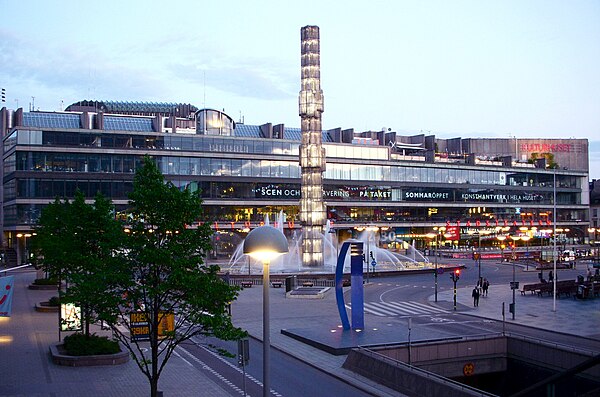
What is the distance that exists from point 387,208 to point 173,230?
10859 cm

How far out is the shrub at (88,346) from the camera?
3188cm

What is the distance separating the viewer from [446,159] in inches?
5497

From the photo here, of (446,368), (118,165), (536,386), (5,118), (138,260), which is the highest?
(5,118)

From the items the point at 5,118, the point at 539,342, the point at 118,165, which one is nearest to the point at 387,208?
the point at 118,165

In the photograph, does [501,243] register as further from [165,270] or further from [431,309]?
[165,270]

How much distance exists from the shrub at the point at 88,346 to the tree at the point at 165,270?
1057 centimetres

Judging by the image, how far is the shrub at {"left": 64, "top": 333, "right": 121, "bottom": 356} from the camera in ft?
105

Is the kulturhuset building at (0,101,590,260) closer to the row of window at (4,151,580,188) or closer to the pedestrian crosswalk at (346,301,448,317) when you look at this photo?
the row of window at (4,151,580,188)

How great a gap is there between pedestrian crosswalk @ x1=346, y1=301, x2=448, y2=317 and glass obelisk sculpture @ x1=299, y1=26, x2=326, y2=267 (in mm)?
22798

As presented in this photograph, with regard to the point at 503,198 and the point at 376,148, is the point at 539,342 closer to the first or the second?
the point at 376,148

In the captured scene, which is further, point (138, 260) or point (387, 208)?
point (387, 208)

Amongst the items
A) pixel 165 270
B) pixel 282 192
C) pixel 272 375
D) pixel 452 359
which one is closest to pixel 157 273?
pixel 165 270

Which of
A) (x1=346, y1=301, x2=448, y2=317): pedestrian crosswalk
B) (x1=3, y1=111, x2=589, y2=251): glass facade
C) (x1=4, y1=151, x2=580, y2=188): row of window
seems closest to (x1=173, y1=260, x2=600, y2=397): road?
(x1=346, y1=301, x2=448, y2=317): pedestrian crosswalk

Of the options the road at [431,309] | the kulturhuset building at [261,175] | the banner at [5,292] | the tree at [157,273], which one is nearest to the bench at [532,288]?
the road at [431,309]
